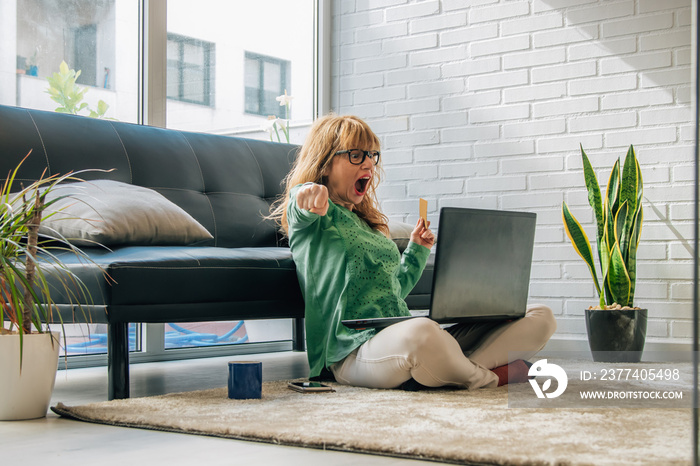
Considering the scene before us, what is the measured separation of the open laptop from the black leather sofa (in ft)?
1.06

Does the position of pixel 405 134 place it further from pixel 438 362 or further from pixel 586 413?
pixel 586 413

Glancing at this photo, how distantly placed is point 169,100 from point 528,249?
1.73 metres

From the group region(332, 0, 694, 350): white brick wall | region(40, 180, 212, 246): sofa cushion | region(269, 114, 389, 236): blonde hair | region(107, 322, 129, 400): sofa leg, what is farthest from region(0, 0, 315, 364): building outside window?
region(269, 114, 389, 236): blonde hair

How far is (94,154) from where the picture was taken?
2.45m

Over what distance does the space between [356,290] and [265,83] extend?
75.2 inches

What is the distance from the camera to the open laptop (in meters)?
1.88

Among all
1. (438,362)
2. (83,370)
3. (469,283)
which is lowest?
(83,370)

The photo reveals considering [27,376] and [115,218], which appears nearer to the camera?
[27,376]

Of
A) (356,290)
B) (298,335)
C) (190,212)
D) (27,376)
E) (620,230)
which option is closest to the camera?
(27,376)

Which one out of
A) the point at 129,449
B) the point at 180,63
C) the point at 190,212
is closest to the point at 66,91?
the point at 180,63

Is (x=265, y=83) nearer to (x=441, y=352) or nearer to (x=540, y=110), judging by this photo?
(x=540, y=110)

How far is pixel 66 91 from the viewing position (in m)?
2.84

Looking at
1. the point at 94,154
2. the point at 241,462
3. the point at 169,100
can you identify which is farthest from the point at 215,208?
the point at 241,462

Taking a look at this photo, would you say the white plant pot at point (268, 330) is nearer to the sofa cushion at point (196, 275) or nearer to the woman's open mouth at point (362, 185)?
the sofa cushion at point (196, 275)
